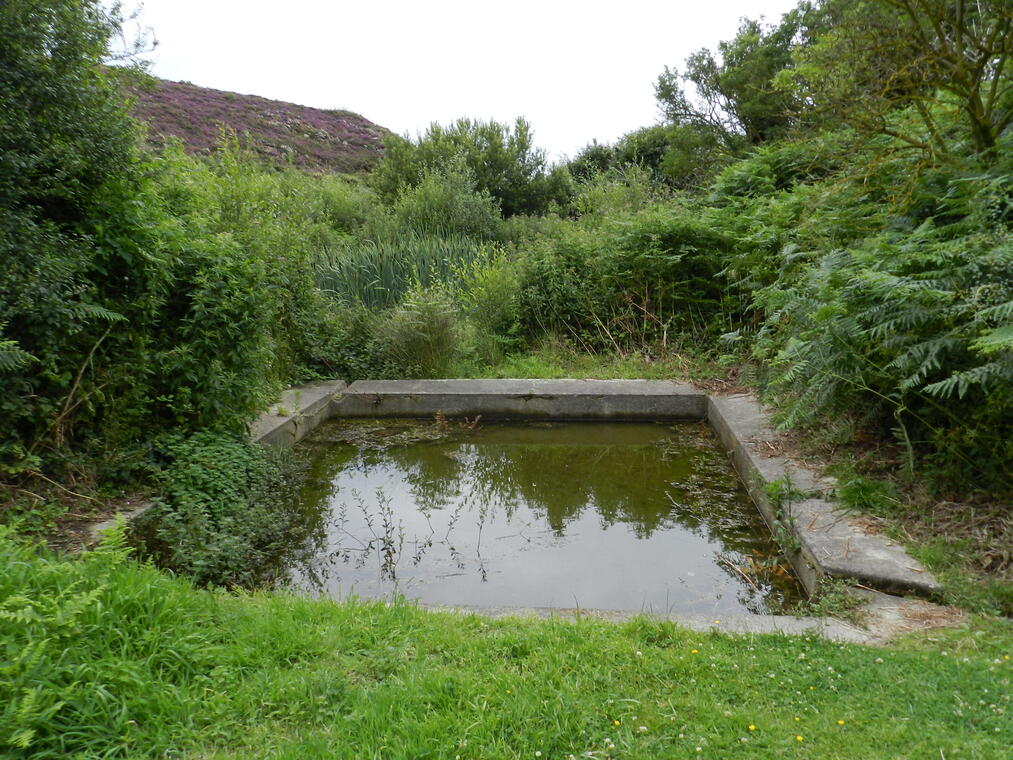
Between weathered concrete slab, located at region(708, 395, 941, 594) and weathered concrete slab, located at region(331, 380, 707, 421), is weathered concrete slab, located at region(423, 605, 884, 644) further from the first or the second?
weathered concrete slab, located at region(331, 380, 707, 421)

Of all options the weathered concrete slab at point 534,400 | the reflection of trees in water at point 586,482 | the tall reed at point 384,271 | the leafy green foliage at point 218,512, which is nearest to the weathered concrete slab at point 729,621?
the leafy green foliage at point 218,512

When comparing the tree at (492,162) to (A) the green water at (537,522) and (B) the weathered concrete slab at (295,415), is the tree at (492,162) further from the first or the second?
(A) the green water at (537,522)

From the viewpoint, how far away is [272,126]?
27.0 metres

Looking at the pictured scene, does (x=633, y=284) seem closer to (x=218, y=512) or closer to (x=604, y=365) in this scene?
(x=604, y=365)

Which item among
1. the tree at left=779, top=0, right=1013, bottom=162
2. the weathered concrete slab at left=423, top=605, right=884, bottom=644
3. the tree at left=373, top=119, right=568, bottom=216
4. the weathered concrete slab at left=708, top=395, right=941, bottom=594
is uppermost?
the tree at left=373, top=119, right=568, bottom=216

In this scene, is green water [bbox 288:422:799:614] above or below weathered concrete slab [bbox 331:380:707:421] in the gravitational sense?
below

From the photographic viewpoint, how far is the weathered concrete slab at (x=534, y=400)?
21.3 ft

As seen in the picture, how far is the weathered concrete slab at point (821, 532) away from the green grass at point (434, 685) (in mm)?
477

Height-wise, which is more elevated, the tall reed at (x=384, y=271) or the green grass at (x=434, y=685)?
the tall reed at (x=384, y=271)

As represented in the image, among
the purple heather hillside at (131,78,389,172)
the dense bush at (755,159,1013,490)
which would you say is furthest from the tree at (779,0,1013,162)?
the purple heather hillside at (131,78,389,172)

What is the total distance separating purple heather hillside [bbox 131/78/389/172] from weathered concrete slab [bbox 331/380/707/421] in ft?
56.4

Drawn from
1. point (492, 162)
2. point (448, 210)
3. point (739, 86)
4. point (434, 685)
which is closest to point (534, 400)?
point (434, 685)

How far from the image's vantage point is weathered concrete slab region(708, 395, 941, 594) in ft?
9.48

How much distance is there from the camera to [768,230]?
6984mm
